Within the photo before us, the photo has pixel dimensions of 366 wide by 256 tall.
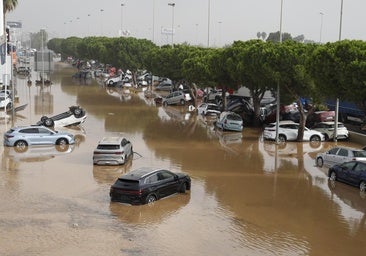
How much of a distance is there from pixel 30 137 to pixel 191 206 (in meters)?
14.4

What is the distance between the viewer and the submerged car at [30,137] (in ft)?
96.5

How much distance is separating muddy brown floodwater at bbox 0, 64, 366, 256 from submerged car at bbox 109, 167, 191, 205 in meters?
0.33

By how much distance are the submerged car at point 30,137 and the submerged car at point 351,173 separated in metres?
15.7

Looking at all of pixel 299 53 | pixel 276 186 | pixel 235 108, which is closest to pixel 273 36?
pixel 235 108

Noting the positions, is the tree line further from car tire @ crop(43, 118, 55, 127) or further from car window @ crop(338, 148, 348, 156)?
car tire @ crop(43, 118, 55, 127)

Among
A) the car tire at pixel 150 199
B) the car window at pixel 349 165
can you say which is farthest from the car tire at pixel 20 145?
the car window at pixel 349 165

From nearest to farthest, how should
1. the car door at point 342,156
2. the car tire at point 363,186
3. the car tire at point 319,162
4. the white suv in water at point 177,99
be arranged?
the car tire at point 363,186 → the car door at point 342,156 → the car tire at point 319,162 → the white suv in water at point 177,99

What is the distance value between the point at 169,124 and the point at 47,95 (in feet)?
87.2

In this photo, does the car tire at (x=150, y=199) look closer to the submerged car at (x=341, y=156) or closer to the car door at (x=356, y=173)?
the car door at (x=356, y=173)

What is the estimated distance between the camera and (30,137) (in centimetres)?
2961

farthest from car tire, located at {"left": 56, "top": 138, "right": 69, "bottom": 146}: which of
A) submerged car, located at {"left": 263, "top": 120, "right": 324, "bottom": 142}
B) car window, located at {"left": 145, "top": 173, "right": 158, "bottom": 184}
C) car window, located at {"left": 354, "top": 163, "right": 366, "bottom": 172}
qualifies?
car window, located at {"left": 354, "top": 163, "right": 366, "bottom": 172}

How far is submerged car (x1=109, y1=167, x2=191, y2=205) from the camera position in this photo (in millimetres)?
18406

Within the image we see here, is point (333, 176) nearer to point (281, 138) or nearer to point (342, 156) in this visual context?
point (342, 156)

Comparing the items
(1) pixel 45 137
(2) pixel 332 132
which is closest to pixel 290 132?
(2) pixel 332 132
